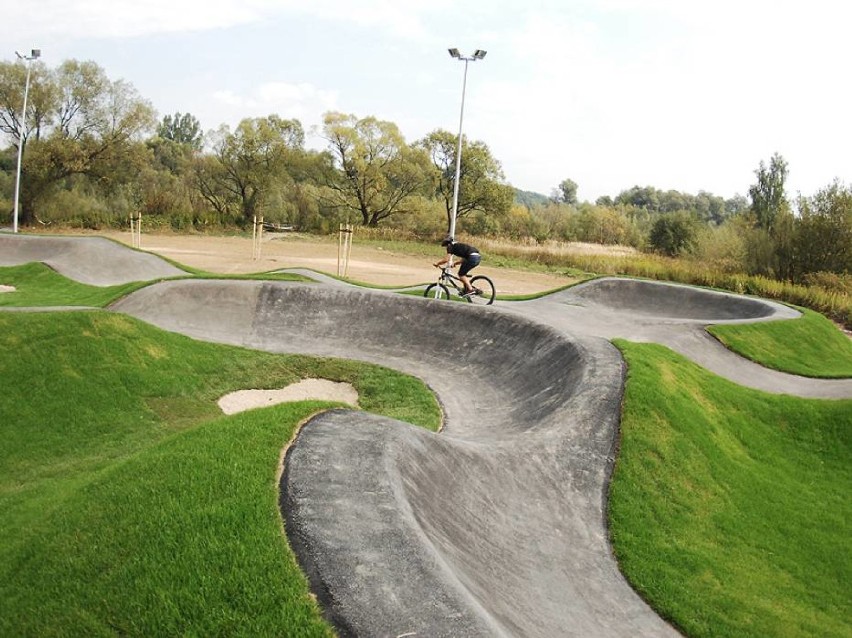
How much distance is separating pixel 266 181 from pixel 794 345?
42939mm

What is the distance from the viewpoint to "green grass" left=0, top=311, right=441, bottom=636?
13.5 feet

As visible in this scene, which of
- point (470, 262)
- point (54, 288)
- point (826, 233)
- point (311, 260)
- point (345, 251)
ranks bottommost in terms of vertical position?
point (54, 288)

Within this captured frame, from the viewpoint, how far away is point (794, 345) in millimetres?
16797

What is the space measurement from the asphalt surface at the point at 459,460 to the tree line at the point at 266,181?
22363mm

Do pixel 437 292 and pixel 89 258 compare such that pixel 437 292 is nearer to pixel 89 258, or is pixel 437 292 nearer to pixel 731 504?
pixel 731 504

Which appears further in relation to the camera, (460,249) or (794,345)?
(794,345)

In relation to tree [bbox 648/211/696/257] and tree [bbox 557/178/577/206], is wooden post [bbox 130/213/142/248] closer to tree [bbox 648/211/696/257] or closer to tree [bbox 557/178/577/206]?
tree [bbox 648/211/696/257]

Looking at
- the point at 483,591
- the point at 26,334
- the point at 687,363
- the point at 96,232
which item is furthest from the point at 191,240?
the point at 483,591

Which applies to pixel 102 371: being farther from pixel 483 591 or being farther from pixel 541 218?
pixel 541 218

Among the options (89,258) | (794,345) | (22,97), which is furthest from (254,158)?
(794,345)

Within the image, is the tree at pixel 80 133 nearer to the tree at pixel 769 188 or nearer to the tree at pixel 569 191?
the tree at pixel 769 188

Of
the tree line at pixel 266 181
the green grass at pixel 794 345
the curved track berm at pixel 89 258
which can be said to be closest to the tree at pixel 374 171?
the tree line at pixel 266 181

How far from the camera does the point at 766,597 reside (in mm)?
6754

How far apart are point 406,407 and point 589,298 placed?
1313 centimetres
